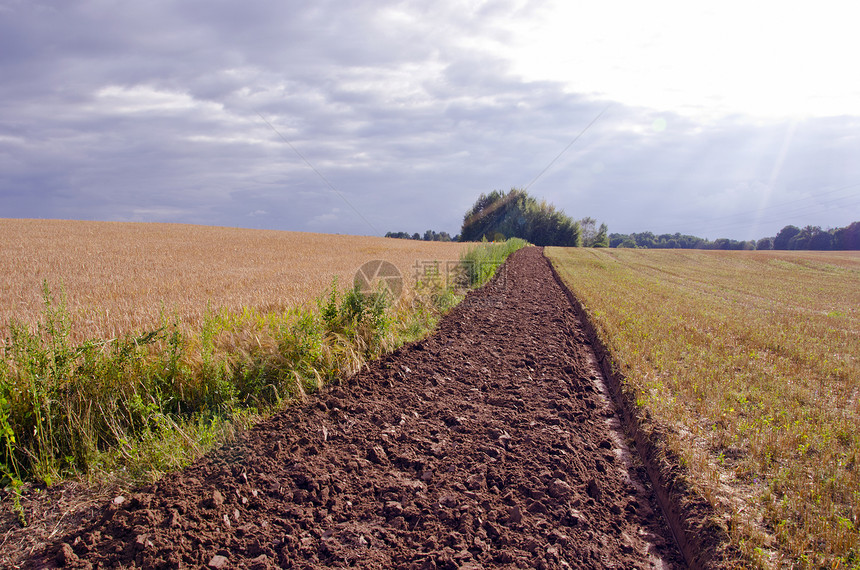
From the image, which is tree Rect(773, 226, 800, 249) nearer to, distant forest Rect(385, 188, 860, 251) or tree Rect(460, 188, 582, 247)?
distant forest Rect(385, 188, 860, 251)

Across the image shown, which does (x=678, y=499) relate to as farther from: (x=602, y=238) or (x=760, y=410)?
(x=602, y=238)

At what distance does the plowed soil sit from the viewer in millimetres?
2592

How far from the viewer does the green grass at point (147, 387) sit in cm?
331

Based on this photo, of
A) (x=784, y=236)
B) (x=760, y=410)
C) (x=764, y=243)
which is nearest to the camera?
(x=760, y=410)

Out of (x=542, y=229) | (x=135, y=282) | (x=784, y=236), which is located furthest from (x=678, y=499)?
(x=784, y=236)

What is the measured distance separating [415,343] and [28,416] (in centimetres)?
452

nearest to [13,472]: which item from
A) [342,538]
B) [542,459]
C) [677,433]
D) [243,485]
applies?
[243,485]

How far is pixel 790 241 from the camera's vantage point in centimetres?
8181

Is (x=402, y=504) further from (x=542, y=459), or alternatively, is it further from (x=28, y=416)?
(x=28, y=416)

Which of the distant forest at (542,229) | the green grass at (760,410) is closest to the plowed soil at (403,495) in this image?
the green grass at (760,410)

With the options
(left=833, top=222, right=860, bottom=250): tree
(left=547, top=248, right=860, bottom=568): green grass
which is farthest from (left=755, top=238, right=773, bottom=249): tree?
(left=547, top=248, right=860, bottom=568): green grass

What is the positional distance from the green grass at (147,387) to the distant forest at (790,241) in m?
83.5

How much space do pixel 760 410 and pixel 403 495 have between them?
406cm

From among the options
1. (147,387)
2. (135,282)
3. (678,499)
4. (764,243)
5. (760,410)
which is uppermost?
(764,243)
